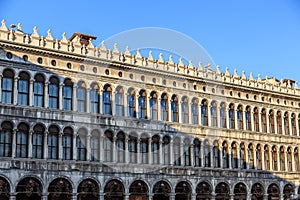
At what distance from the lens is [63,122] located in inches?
1097

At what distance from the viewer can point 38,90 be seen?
27734mm

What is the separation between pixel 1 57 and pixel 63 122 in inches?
191

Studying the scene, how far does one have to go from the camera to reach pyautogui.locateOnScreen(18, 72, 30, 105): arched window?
88.7 feet

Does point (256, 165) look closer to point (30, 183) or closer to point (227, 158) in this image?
point (227, 158)

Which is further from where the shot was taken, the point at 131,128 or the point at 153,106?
the point at 153,106

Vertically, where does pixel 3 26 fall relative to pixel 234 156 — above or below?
above

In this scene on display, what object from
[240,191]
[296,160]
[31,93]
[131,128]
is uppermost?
[31,93]

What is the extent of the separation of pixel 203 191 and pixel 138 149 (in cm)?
580

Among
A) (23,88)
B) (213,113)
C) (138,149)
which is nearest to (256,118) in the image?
(213,113)

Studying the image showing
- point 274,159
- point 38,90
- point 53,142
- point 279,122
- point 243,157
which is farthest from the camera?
point 279,122

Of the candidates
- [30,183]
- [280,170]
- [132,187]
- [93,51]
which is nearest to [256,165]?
[280,170]

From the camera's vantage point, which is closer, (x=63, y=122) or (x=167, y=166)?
(x=63, y=122)

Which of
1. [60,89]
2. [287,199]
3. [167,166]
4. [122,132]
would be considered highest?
[60,89]

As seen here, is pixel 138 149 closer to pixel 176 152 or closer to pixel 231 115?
pixel 176 152
